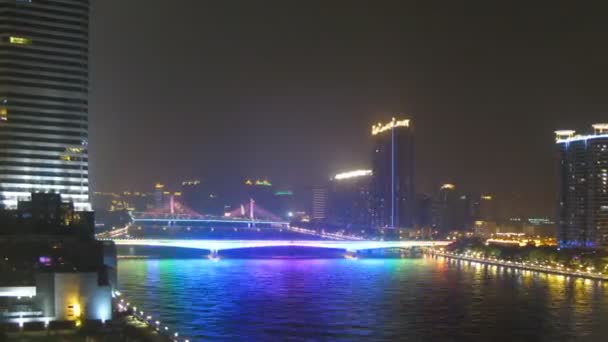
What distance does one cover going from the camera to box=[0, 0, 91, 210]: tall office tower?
111 ft

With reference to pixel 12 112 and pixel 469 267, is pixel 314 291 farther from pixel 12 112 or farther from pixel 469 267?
pixel 469 267

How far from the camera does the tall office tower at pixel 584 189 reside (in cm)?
5425

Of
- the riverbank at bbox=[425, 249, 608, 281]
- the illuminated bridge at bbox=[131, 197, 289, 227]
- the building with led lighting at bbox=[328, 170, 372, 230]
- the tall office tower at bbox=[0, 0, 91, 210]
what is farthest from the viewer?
the building with led lighting at bbox=[328, 170, 372, 230]

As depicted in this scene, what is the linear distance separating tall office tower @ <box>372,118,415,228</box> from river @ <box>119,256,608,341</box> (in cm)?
4094

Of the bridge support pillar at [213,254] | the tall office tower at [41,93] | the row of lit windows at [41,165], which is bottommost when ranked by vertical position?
the bridge support pillar at [213,254]

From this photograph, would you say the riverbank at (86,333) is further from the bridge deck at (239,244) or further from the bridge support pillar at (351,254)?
the bridge support pillar at (351,254)

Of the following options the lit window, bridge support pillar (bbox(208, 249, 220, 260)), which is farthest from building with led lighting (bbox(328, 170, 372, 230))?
the lit window

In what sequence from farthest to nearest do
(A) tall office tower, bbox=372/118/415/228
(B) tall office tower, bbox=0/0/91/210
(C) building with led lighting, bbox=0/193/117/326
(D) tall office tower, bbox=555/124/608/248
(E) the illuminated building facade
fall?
(E) the illuminated building facade, (A) tall office tower, bbox=372/118/415/228, (D) tall office tower, bbox=555/124/608/248, (B) tall office tower, bbox=0/0/91/210, (C) building with led lighting, bbox=0/193/117/326

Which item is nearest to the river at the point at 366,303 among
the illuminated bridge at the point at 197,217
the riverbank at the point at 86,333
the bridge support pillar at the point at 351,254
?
the riverbank at the point at 86,333

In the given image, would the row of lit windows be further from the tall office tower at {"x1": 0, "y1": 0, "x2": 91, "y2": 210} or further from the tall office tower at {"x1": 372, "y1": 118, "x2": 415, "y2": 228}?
the tall office tower at {"x1": 372, "y1": 118, "x2": 415, "y2": 228}

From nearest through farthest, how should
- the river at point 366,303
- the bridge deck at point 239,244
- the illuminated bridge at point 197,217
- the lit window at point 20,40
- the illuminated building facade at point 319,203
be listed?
the river at point 366,303 < the lit window at point 20,40 < the bridge deck at point 239,244 < the illuminated bridge at point 197,217 < the illuminated building facade at point 319,203

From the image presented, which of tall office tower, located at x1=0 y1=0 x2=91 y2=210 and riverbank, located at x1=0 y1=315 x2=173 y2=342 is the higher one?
tall office tower, located at x1=0 y1=0 x2=91 y2=210

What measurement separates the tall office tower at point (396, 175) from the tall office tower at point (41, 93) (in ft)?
167

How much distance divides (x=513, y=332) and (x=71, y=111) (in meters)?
20.5
